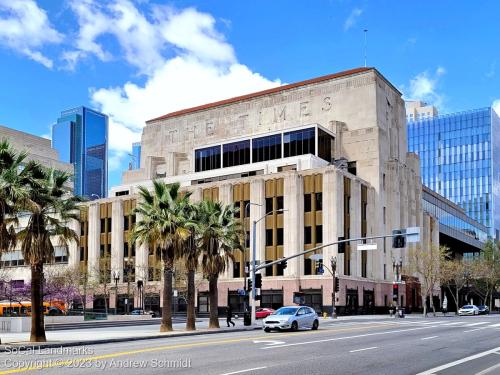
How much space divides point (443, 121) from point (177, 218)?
15746 centimetres

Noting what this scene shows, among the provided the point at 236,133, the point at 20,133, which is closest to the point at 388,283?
the point at 236,133

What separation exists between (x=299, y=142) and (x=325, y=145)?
142 inches

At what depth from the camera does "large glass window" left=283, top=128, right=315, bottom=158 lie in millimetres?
86188

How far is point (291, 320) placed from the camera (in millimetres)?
36156

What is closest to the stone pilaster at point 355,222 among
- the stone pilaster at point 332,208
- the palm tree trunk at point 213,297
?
the stone pilaster at point 332,208

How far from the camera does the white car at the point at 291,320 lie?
36.2 m

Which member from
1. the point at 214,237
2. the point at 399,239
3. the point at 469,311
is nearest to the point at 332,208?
the point at 469,311

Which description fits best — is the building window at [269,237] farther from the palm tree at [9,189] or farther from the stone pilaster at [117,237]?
the palm tree at [9,189]

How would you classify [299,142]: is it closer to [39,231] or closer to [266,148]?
[266,148]

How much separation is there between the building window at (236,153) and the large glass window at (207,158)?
1332mm

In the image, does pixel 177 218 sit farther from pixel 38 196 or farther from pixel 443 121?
pixel 443 121

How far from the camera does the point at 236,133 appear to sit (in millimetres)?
99625

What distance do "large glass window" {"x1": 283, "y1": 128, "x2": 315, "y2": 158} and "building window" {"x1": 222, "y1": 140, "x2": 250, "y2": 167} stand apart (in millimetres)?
6474

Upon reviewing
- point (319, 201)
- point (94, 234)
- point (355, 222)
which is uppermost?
point (319, 201)
